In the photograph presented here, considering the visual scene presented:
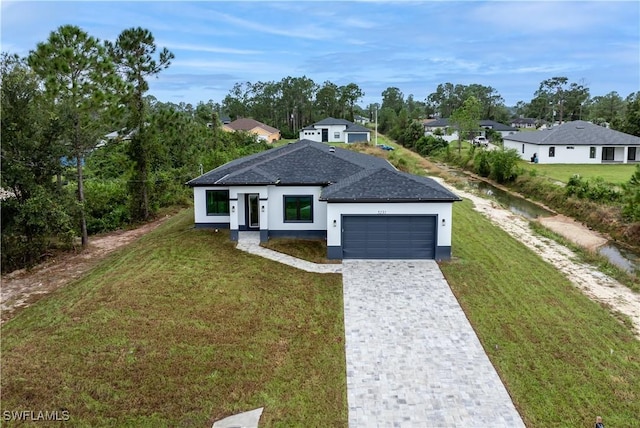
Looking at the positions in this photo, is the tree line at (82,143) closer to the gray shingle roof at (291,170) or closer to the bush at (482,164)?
the gray shingle roof at (291,170)

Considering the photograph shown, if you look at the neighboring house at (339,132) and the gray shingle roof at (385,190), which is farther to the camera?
Result: the neighboring house at (339,132)

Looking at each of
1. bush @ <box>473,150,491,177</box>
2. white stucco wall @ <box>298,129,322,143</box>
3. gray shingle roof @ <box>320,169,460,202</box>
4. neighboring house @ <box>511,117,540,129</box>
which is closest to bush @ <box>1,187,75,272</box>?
gray shingle roof @ <box>320,169,460,202</box>

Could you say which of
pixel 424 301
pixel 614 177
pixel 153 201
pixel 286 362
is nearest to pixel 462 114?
pixel 614 177

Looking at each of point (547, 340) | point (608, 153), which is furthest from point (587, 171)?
point (547, 340)

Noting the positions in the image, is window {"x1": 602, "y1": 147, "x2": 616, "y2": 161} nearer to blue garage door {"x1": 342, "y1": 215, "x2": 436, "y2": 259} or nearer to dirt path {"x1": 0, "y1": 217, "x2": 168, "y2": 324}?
blue garage door {"x1": 342, "y1": 215, "x2": 436, "y2": 259}

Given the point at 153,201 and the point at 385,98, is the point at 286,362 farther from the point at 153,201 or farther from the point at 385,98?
the point at 385,98

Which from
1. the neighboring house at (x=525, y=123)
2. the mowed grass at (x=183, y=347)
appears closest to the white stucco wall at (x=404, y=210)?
the mowed grass at (x=183, y=347)

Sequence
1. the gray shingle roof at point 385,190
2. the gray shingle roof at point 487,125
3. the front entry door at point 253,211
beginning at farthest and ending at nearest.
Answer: the gray shingle roof at point 487,125 → the front entry door at point 253,211 → the gray shingle roof at point 385,190
